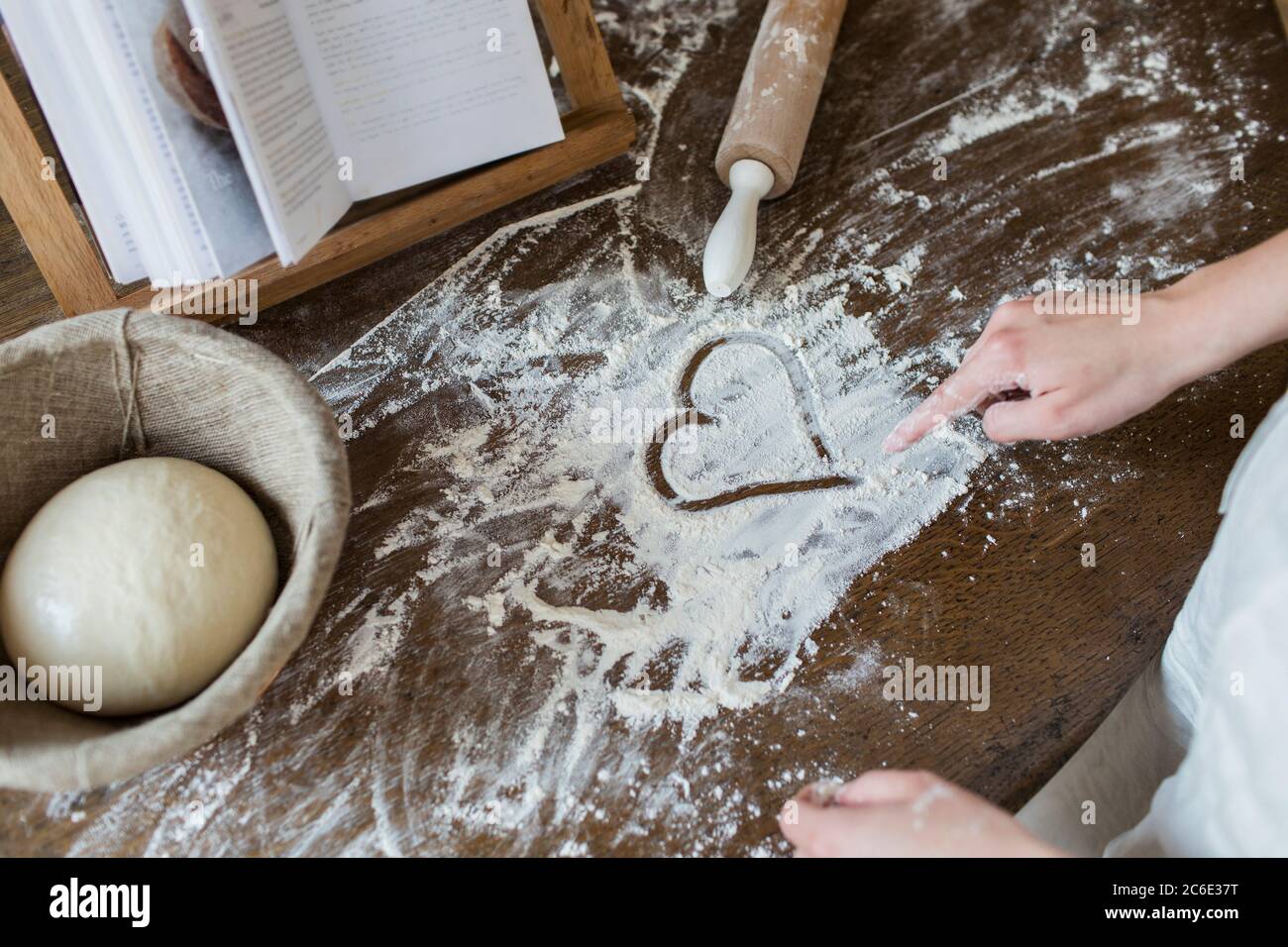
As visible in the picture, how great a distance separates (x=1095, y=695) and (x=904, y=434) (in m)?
0.27

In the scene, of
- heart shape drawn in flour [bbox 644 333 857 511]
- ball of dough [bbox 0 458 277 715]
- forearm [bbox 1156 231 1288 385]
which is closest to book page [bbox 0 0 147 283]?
ball of dough [bbox 0 458 277 715]

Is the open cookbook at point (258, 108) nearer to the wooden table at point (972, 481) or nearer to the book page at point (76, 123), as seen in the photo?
the book page at point (76, 123)

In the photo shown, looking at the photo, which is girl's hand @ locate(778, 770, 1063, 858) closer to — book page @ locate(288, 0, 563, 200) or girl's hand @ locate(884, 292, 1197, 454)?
girl's hand @ locate(884, 292, 1197, 454)

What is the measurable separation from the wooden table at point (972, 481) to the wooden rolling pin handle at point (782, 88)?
2.2 inches

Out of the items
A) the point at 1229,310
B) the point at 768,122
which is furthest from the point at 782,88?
the point at 1229,310

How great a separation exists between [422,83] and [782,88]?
37cm

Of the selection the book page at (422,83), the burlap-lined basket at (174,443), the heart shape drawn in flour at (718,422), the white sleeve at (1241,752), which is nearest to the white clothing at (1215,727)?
A: the white sleeve at (1241,752)

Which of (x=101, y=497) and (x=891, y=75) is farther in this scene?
(x=891, y=75)

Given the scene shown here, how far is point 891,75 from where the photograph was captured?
1.05m

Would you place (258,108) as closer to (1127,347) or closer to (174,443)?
(174,443)

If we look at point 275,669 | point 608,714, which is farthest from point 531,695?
point 275,669

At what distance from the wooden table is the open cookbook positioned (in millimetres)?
107

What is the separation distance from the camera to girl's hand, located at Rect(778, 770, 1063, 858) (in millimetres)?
589
